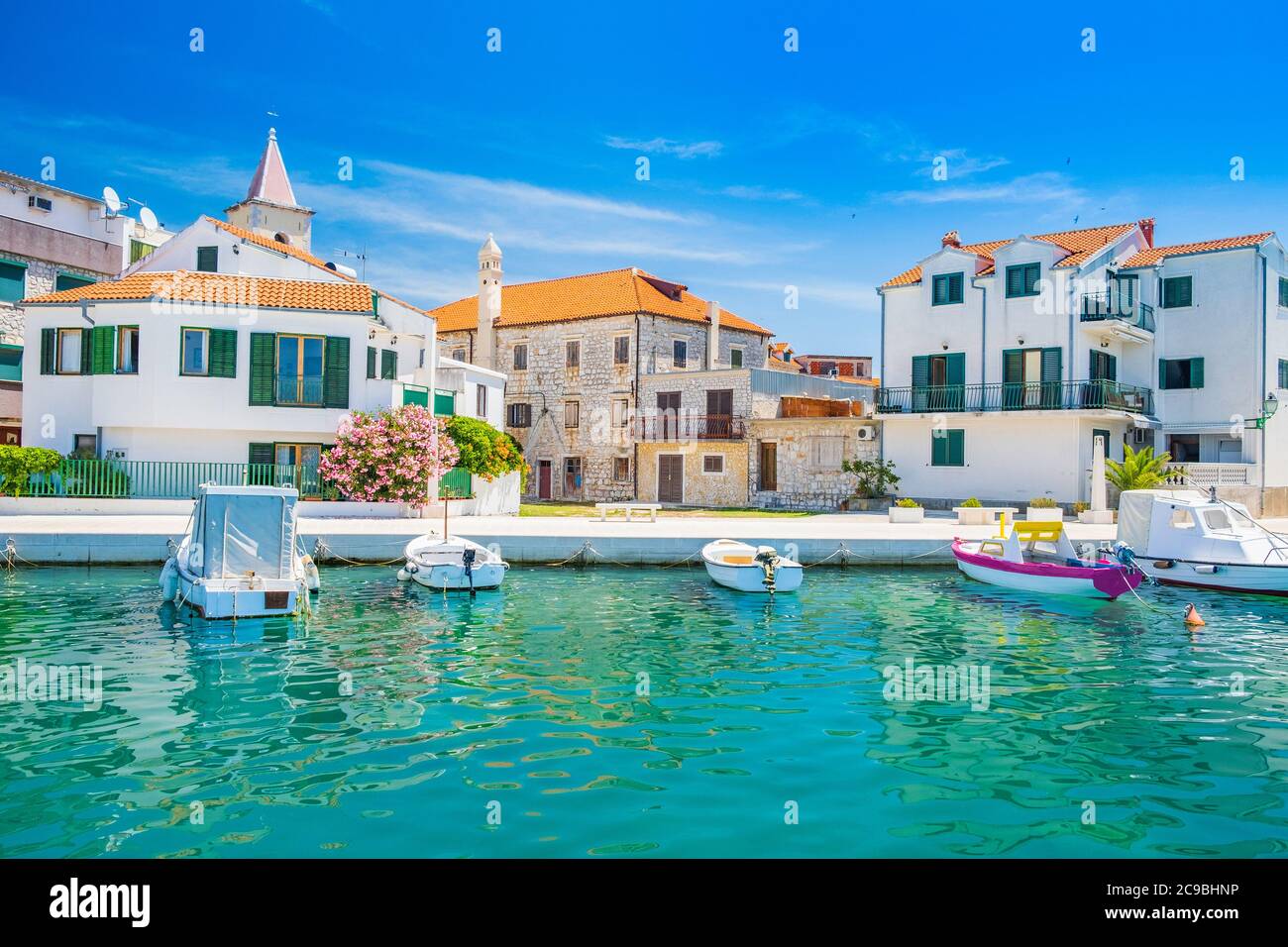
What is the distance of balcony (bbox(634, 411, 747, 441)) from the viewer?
45500mm

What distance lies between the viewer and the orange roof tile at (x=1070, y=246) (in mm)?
38781

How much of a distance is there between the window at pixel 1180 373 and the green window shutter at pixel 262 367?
35.2 meters

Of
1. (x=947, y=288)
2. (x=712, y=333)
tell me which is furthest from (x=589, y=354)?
(x=947, y=288)

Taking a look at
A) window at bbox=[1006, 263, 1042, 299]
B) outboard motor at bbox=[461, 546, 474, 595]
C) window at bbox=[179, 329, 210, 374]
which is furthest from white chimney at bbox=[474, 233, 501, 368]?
outboard motor at bbox=[461, 546, 474, 595]

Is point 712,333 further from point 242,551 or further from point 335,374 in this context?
point 242,551

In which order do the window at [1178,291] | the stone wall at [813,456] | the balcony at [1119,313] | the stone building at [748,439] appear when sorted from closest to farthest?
the balcony at [1119,313], the window at [1178,291], the stone wall at [813,456], the stone building at [748,439]

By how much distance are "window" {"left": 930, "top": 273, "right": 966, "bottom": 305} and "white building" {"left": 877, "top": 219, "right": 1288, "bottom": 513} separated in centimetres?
4

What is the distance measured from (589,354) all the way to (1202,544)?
1316 inches

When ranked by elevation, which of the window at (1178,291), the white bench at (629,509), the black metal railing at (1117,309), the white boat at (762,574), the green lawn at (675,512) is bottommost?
the white boat at (762,574)

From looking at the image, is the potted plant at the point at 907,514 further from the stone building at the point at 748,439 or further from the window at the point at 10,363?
the window at the point at 10,363

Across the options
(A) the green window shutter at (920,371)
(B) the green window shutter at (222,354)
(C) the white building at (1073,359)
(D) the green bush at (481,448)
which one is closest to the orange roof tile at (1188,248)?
(C) the white building at (1073,359)

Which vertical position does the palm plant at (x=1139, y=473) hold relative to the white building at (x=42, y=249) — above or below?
below

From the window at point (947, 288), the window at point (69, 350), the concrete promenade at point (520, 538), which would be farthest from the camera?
the window at point (947, 288)
